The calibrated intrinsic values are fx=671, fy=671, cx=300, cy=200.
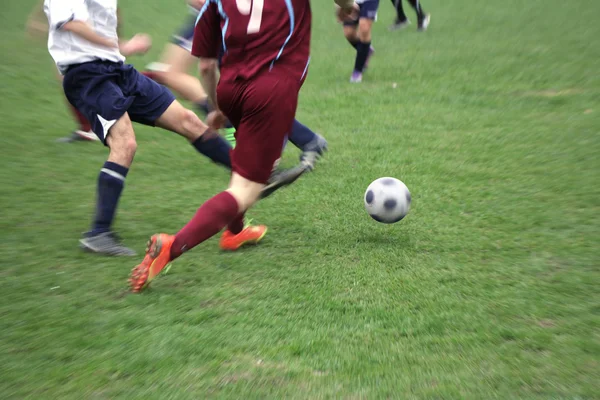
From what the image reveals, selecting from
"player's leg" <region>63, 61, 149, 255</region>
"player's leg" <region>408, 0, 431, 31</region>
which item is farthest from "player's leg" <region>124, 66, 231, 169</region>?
"player's leg" <region>408, 0, 431, 31</region>

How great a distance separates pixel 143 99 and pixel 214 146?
1.79 feet

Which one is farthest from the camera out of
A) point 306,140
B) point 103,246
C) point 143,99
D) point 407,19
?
point 407,19

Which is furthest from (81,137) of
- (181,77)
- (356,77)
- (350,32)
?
(350,32)

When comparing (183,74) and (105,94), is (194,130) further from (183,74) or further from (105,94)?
(183,74)

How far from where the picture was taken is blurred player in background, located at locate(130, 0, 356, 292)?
132 inches

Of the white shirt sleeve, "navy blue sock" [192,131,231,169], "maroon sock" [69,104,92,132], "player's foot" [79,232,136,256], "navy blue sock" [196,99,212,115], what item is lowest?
"maroon sock" [69,104,92,132]

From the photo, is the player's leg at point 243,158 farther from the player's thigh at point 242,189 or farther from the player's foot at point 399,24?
the player's foot at point 399,24

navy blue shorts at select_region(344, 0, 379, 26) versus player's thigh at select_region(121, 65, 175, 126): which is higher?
navy blue shorts at select_region(344, 0, 379, 26)

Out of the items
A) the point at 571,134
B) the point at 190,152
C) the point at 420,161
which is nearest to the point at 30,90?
the point at 190,152

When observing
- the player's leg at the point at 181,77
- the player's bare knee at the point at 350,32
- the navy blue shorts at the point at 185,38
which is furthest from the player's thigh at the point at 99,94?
the player's bare knee at the point at 350,32

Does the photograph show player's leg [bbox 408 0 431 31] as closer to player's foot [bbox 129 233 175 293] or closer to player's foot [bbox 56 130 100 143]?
player's foot [bbox 56 130 100 143]

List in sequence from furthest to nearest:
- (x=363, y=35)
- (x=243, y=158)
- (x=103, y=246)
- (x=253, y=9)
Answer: (x=363, y=35), (x=103, y=246), (x=243, y=158), (x=253, y=9)

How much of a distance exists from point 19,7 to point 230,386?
13946 millimetres

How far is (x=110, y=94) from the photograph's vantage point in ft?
13.4
